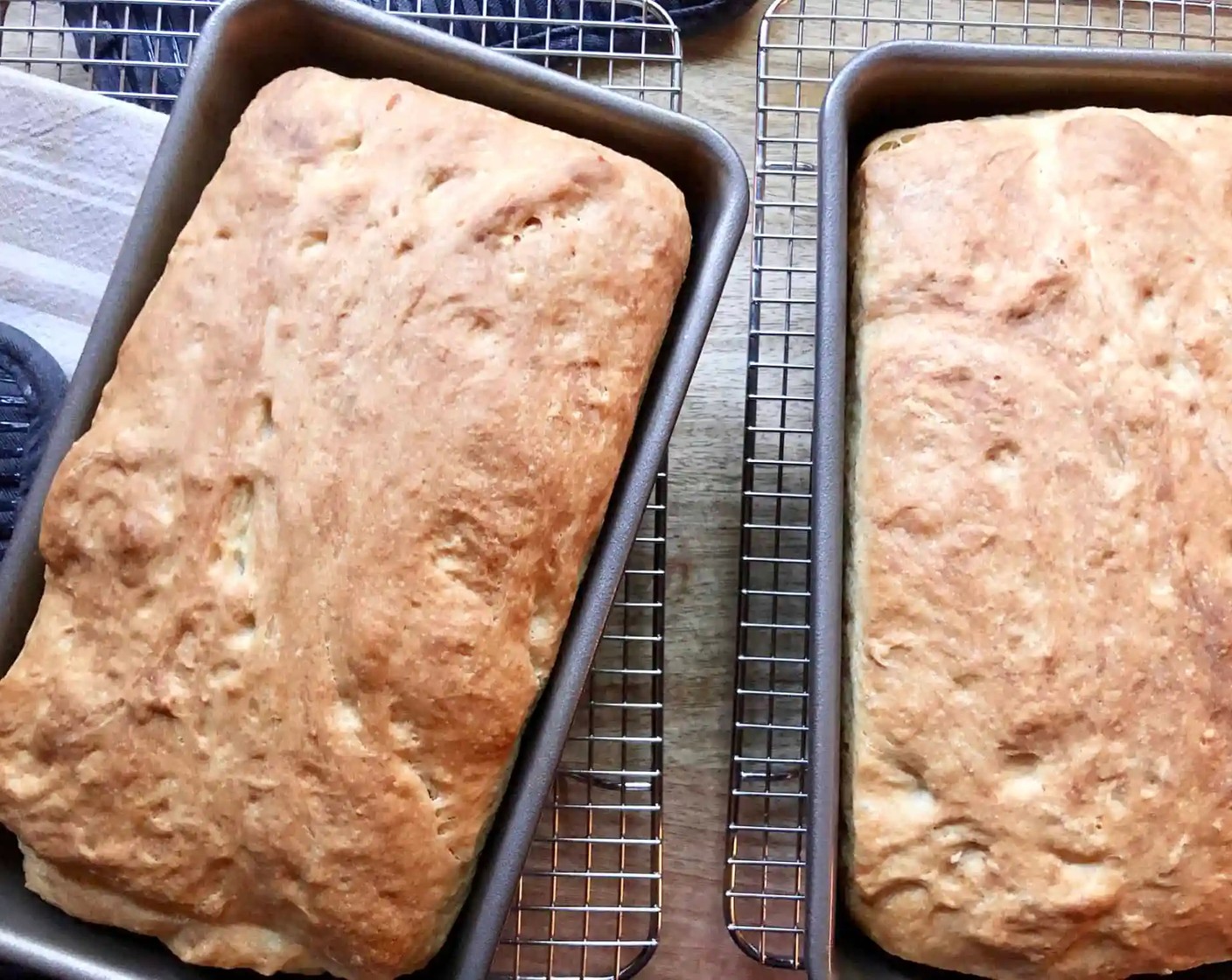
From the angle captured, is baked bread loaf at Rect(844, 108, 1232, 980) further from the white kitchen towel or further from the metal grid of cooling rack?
the white kitchen towel

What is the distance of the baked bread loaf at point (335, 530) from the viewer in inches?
37.4

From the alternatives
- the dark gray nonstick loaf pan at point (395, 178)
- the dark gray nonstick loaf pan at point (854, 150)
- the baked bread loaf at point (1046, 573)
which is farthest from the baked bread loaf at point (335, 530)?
A: the baked bread loaf at point (1046, 573)

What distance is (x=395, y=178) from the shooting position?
1008mm

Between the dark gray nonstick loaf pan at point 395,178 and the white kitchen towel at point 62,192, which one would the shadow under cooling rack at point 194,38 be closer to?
the white kitchen towel at point 62,192

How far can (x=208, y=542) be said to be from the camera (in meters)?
0.99

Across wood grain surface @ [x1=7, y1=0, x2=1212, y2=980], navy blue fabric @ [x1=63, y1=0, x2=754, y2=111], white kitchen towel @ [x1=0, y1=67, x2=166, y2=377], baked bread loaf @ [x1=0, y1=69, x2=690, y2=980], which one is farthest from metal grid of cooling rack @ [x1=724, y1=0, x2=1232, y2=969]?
white kitchen towel @ [x1=0, y1=67, x2=166, y2=377]

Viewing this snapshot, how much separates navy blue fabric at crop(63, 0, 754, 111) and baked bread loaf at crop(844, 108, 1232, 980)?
Result: 18.7 inches

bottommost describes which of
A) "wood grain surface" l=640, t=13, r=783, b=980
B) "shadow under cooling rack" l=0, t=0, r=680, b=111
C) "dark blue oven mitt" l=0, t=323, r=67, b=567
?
"wood grain surface" l=640, t=13, r=783, b=980

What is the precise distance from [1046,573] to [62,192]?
1.17 m

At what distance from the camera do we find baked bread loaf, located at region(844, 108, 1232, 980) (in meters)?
0.98

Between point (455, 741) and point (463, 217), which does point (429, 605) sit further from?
point (463, 217)

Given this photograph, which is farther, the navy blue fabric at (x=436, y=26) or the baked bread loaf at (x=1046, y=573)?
the navy blue fabric at (x=436, y=26)

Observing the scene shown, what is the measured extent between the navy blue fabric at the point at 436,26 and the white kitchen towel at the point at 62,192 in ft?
0.27

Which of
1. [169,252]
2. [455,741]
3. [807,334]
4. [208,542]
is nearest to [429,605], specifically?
[455,741]
